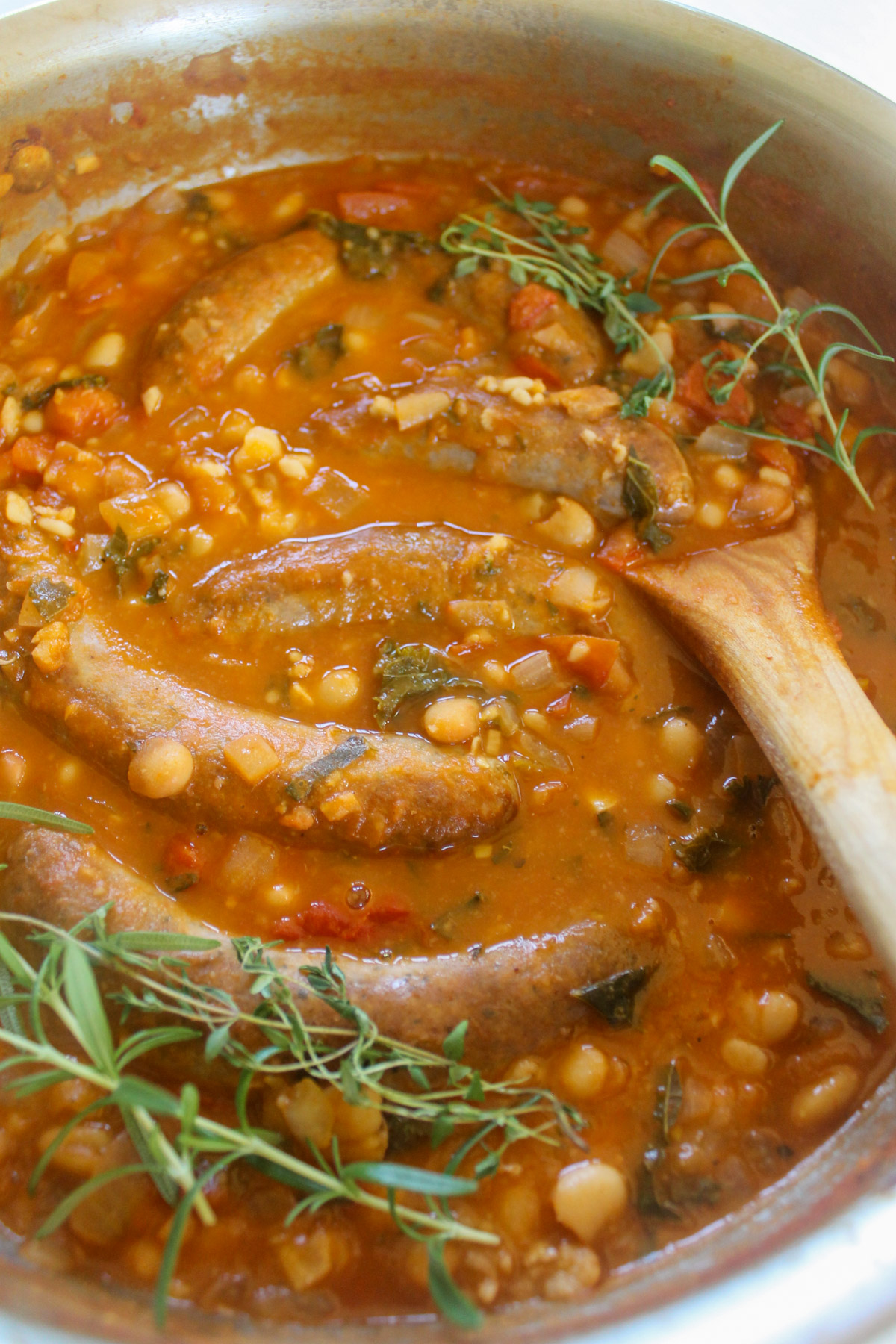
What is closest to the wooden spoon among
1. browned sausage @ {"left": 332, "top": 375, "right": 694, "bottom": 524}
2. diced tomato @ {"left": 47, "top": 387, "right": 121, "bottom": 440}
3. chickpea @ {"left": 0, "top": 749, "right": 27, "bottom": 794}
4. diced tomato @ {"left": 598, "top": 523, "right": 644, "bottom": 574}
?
diced tomato @ {"left": 598, "top": 523, "right": 644, "bottom": 574}

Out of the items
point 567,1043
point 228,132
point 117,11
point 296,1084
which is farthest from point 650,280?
point 296,1084

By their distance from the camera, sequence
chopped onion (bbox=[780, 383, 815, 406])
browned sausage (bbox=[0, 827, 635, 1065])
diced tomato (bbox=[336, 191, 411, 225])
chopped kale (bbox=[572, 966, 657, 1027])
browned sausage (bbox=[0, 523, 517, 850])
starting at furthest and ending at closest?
diced tomato (bbox=[336, 191, 411, 225]), chopped onion (bbox=[780, 383, 815, 406]), browned sausage (bbox=[0, 523, 517, 850]), chopped kale (bbox=[572, 966, 657, 1027]), browned sausage (bbox=[0, 827, 635, 1065])

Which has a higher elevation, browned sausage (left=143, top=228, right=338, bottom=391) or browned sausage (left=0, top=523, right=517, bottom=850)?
browned sausage (left=143, top=228, right=338, bottom=391)

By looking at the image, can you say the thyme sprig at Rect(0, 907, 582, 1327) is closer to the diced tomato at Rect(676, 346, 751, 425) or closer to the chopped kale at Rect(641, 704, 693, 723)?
the chopped kale at Rect(641, 704, 693, 723)

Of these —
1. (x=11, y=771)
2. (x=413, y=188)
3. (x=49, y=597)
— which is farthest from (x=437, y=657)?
(x=413, y=188)

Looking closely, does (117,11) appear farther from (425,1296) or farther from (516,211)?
(425,1296)

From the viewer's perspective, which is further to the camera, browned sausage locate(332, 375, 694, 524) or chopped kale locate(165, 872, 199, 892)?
browned sausage locate(332, 375, 694, 524)
